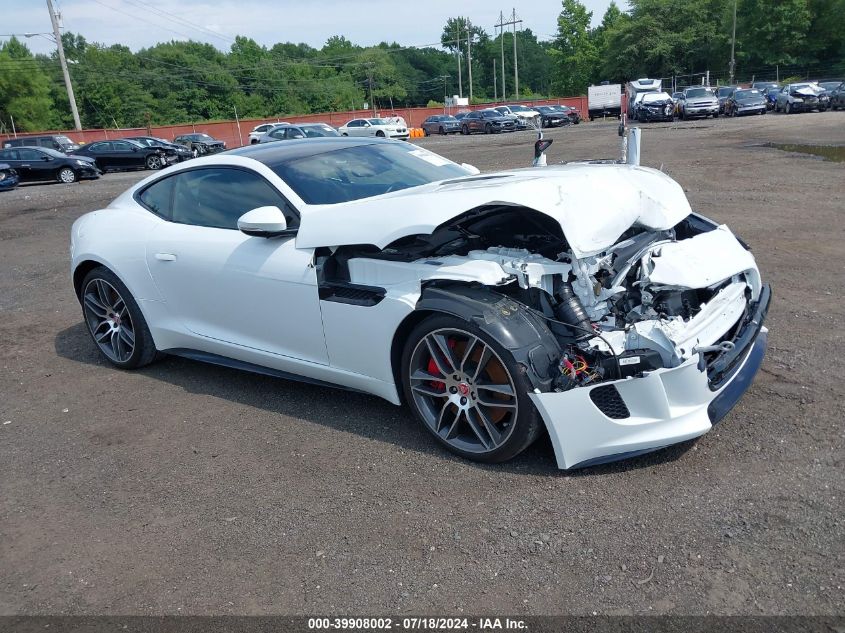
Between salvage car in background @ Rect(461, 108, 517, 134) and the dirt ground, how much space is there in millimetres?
38393

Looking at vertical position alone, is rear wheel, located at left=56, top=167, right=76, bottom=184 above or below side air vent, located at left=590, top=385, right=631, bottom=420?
Answer: below

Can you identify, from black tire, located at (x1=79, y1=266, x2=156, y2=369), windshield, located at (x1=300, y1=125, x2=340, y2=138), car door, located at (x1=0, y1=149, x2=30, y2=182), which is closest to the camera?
black tire, located at (x1=79, y1=266, x2=156, y2=369)

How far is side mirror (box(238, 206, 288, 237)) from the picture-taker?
12.7 feet

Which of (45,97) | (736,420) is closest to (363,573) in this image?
(736,420)

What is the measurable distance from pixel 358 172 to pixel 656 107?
34382mm

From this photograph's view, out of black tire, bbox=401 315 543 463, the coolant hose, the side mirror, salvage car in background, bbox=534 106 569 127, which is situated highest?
the side mirror

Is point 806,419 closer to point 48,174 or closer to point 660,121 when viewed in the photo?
point 48,174

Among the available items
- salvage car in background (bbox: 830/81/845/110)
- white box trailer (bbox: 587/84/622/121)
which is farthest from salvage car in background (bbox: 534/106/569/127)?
salvage car in background (bbox: 830/81/845/110)

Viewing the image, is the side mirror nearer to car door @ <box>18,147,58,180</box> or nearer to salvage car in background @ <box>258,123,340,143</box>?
car door @ <box>18,147,58,180</box>

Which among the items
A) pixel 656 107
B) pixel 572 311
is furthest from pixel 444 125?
pixel 572 311

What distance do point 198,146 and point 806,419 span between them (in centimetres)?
3663

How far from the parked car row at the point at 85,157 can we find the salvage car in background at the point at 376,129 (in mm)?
7401

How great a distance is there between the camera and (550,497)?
312 centimetres

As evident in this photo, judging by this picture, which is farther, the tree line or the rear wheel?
the tree line
